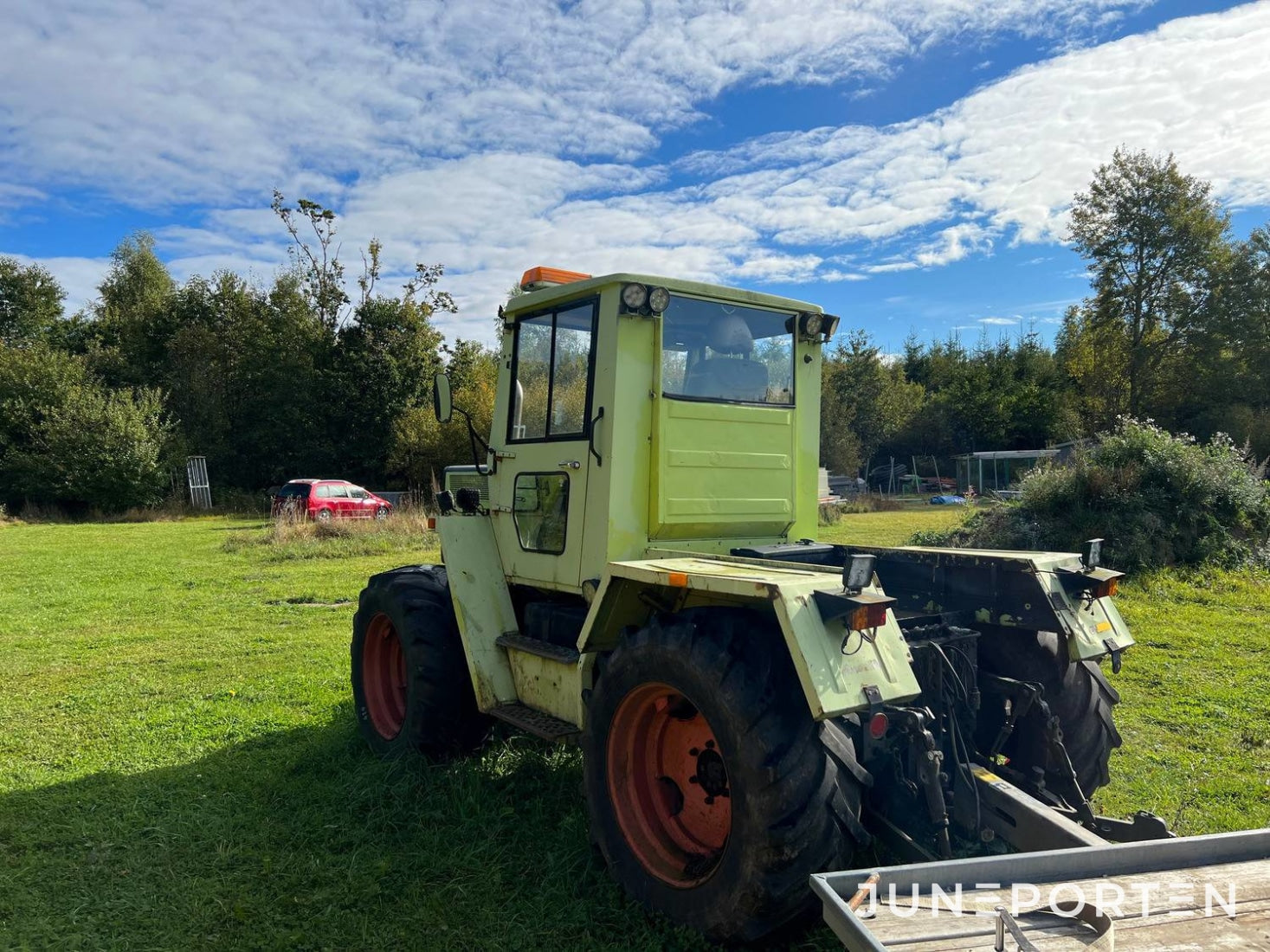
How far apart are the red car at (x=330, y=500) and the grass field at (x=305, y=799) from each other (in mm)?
13286

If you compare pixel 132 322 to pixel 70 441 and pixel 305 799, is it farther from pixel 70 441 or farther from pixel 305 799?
pixel 305 799

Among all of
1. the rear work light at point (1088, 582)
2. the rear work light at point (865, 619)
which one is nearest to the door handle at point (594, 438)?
the rear work light at point (865, 619)

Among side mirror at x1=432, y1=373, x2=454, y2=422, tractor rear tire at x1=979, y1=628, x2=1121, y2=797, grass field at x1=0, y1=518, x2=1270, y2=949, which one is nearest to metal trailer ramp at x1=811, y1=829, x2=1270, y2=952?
grass field at x1=0, y1=518, x2=1270, y2=949

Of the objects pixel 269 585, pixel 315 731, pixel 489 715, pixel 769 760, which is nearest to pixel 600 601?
pixel 769 760

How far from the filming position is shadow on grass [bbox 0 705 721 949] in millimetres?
3369

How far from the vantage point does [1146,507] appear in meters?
12.1

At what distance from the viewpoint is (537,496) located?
464cm

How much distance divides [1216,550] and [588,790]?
11320mm

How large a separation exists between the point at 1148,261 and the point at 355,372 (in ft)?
102

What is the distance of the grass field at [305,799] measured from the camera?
3.45 metres

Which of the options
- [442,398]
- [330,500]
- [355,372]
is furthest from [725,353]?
[355,372]

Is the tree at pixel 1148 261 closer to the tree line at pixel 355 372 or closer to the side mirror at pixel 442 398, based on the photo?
the tree line at pixel 355 372

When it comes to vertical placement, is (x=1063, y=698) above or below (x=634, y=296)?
below

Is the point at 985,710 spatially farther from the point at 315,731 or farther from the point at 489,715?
the point at 315,731
